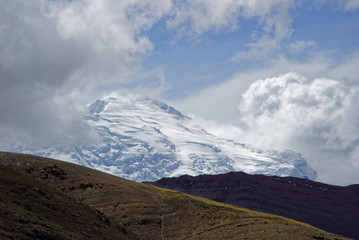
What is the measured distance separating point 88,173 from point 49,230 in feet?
149

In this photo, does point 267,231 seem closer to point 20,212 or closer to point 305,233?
point 305,233

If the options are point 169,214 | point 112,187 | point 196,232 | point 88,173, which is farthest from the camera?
point 88,173

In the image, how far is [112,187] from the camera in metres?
78.7

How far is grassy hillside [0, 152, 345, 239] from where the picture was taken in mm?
44284

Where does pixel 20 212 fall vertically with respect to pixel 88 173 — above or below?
below

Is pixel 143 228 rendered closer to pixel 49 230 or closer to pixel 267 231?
pixel 267 231

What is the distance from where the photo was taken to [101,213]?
196ft

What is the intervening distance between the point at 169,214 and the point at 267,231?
713 inches

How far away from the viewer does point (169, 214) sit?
72.5 m

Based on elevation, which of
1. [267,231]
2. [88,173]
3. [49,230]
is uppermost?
[88,173]

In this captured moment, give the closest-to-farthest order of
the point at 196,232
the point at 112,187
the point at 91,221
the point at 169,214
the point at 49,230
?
the point at 49,230 < the point at 91,221 < the point at 196,232 < the point at 169,214 < the point at 112,187

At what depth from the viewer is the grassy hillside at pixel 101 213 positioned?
44284mm

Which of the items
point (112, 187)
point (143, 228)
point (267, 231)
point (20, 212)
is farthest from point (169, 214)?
point (20, 212)

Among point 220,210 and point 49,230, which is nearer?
point 49,230
